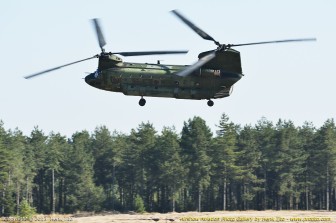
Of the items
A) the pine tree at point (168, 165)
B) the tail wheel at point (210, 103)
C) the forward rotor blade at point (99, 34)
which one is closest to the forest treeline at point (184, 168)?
the pine tree at point (168, 165)

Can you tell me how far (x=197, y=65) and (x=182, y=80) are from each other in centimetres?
298

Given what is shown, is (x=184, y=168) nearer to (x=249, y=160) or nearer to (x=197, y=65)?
(x=249, y=160)

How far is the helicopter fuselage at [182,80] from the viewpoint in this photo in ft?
144

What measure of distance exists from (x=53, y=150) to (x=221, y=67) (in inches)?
3072

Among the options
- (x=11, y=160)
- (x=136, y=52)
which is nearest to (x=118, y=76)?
(x=136, y=52)

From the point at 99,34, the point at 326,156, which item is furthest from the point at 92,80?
the point at 326,156

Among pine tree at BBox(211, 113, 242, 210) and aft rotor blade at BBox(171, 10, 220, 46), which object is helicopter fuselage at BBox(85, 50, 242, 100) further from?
pine tree at BBox(211, 113, 242, 210)

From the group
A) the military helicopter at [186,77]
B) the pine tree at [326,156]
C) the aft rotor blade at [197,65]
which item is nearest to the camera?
the aft rotor blade at [197,65]

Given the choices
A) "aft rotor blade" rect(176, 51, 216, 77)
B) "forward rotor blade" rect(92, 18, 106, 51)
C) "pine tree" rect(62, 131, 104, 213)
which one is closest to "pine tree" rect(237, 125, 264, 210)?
"pine tree" rect(62, 131, 104, 213)

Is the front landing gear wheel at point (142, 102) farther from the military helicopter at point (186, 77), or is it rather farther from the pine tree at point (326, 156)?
the pine tree at point (326, 156)

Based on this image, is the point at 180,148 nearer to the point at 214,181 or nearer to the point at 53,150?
the point at 214,181

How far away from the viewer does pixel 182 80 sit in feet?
144

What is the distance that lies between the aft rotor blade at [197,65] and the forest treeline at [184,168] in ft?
217

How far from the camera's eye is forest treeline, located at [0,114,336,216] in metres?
110
